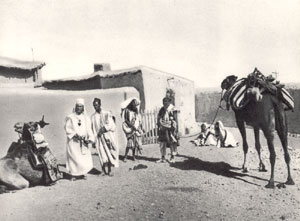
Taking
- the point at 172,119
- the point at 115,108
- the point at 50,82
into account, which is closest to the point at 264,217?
the point at 172,119

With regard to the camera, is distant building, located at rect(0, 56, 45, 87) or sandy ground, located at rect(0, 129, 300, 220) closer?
sandy ground, located at rect(0, 129, 300, 220)

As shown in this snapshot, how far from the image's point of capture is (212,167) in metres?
8.04

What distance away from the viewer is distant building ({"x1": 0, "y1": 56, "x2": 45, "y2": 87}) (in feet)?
61.2

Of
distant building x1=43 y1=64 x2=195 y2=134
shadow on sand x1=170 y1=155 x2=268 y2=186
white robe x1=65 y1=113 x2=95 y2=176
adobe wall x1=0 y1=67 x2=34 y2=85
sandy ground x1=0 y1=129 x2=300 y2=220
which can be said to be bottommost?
sandy ground x1=0 y1=129 x2=300 y2=220

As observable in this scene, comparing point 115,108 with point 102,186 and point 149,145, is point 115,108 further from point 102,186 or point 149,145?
point 102,186

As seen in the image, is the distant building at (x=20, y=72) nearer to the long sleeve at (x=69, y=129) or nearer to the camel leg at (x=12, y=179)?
the long sleeve at (x=69, y=129)

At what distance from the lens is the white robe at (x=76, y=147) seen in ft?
22.7

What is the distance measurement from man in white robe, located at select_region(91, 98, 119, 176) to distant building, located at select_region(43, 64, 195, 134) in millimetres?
5820

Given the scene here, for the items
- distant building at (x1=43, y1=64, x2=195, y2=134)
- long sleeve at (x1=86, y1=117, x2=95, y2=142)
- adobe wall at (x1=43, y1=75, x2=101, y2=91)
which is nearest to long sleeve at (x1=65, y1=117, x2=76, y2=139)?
long sleeve at (x1=86, y1=117, x2=95, y2=142)

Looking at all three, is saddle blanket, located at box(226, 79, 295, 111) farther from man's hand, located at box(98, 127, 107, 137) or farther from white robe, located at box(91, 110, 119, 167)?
man's hand, located at box(98, 127, 107, 137)

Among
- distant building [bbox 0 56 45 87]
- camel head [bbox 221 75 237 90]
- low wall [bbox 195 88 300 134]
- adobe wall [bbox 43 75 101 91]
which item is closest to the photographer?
camel head [bbox 221 75 237 90]

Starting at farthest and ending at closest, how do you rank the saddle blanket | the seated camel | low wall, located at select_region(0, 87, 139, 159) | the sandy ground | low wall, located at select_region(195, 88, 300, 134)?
low wall, located at select_region(195, 88, 300, 134) → low wall, located at select_region(0, 87, 139, 159) → the saddle blanket → the seated camel → the sandy ground

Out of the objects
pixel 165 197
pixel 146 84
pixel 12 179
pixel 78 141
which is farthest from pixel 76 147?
pixel 146 84

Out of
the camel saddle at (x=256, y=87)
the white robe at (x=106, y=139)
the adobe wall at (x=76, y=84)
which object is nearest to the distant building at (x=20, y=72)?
the adobe wall at (x=76, y=84)
